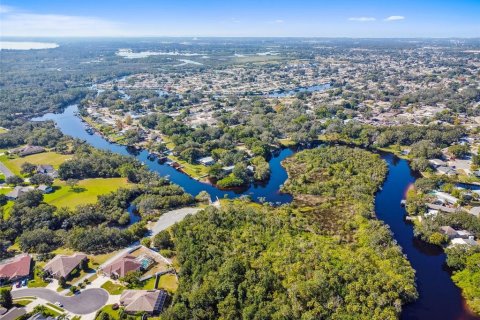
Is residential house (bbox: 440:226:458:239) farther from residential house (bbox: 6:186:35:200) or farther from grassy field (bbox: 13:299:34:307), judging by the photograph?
residential house (bbox: 6:186:35:200)

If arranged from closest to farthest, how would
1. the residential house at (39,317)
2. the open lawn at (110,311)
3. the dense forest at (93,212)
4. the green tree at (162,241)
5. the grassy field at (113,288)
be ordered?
the residential house at (39,317), the open lawn at (110,311), the grassy field at (113,288), the green tree at (162,241), the dense forest at (93,212)

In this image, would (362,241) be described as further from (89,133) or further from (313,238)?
(89,133)

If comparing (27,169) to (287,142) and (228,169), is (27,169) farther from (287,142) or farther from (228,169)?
(287,142)

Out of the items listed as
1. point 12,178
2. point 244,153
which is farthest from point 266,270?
point 12,178

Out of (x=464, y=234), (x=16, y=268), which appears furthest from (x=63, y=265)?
(x=464, y=234)

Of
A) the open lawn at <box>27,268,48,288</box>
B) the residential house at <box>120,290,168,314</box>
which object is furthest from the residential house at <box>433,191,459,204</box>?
the open lawn at <box>27,268,48,288</box>

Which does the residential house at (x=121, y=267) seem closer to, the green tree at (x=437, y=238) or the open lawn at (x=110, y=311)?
the open lawn at (x=110, y=311)

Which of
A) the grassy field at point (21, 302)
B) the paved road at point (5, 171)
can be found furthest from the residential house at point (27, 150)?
the grassy field at point (21, 302)
